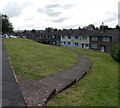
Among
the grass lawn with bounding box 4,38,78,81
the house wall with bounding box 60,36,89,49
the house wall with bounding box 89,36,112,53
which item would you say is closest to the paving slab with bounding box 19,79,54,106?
the grass lawn with bounding box 4,38,78,81

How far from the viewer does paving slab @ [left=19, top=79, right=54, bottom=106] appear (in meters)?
5.49

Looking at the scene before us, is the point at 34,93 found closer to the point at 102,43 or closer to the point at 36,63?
the point at 36,63

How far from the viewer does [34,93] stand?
6133mm

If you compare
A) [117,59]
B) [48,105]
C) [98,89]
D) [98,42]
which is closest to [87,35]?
[98,42]

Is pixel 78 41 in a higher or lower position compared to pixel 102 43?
higher

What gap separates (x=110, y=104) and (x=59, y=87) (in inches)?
103

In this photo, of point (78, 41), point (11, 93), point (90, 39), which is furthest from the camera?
point (78, 41)

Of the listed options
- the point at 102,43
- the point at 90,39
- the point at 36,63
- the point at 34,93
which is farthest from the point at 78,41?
the point at 34,93

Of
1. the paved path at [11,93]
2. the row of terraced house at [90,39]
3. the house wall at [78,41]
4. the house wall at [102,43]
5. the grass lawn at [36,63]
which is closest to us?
the paved path at [11,93]

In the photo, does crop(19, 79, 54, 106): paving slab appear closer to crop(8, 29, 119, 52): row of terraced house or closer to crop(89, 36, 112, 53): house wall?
crop(8, 29, 119, 52): row of terraced house

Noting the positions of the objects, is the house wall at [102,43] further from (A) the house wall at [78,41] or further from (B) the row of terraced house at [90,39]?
(A) the house wall at [78,41]

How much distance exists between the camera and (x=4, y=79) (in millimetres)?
7871

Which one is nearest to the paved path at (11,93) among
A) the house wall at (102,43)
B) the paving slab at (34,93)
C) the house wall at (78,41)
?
the paving slab at (34,93)

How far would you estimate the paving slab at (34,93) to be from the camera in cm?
549
